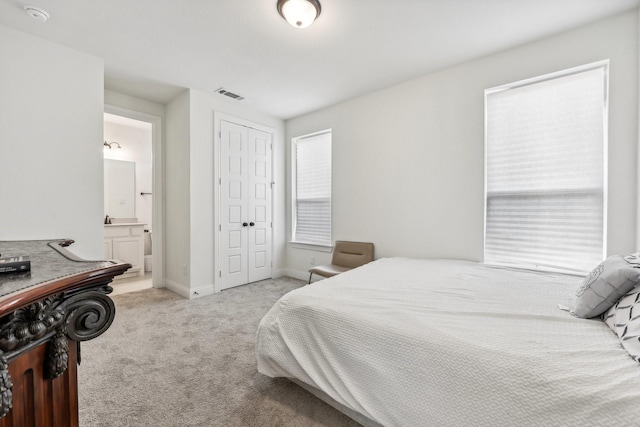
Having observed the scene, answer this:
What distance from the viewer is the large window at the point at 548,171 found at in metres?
2.31

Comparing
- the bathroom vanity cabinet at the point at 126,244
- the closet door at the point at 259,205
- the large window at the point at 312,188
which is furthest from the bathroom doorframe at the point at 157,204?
the large window at the point at 312,188

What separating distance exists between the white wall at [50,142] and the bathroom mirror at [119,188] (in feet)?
8.58

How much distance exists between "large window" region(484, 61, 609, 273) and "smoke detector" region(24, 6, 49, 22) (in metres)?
3.99

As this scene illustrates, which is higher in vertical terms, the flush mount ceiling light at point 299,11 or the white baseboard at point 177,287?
the flush mount ceiling light at point 299,11

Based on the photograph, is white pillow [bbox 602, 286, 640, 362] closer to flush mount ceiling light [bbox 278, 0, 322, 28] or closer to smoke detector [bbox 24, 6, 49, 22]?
flush mount ceiling light [bbox 278, 0, 322, 28]

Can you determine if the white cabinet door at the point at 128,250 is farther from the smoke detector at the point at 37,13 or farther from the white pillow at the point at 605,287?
the white pillow at the point at 605,287

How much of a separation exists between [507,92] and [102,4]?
362 centimetres

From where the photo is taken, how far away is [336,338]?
4.78 feet

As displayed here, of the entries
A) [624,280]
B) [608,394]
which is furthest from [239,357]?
[624,280]

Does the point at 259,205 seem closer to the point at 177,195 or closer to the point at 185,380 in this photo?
the point at 177,195

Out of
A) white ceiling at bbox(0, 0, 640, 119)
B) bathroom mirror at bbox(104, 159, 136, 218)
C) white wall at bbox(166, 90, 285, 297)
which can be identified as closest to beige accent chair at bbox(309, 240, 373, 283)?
white wall at bbox(166, 90, 285, 297)

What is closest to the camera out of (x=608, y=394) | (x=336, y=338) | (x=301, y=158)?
(x=608, y=394)

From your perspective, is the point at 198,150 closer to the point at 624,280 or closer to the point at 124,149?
the point at 124,149

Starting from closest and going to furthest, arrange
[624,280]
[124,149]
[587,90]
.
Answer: [624,280]
[587,90]
[124,149]
